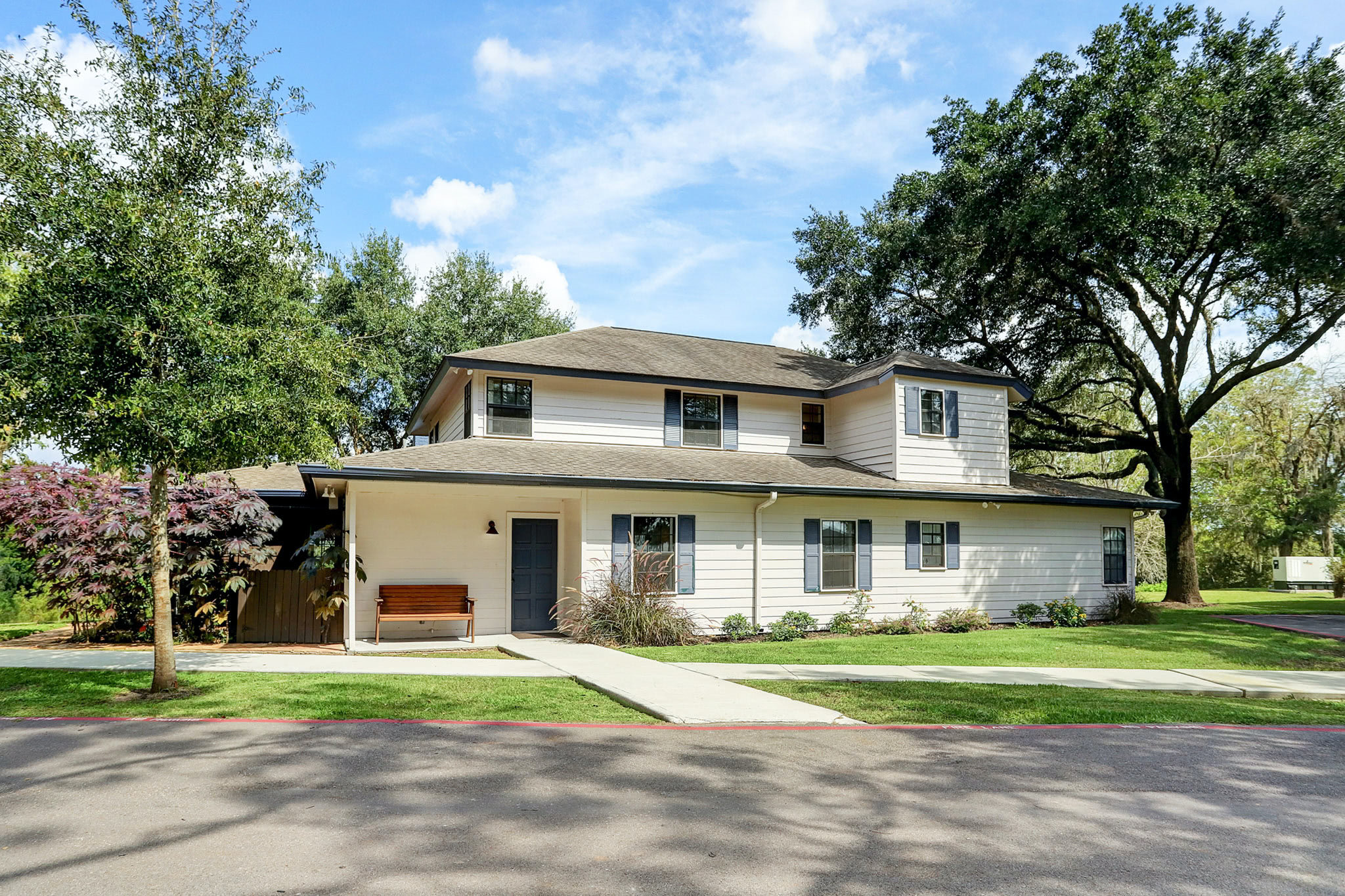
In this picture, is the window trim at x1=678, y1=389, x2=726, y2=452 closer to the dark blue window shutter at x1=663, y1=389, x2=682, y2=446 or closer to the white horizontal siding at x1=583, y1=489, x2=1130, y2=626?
the dark blue window shutter at x1=663, y1=389, x2=682, y2=446

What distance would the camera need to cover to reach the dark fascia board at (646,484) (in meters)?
13.1

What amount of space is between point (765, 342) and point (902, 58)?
11.4 m

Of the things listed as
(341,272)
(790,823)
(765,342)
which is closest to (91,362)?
(790,823)

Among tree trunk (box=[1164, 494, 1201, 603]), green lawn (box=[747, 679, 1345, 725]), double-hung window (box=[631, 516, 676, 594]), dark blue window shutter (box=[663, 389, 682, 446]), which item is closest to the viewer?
green lawn (box=[747, 679, 1345, 725])

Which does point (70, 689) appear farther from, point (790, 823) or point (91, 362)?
point (790, 823)

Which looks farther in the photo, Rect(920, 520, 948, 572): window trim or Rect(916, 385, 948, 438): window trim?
Rect(916, 385, 948, 438): window trim

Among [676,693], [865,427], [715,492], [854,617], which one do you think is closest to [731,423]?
[865,427]

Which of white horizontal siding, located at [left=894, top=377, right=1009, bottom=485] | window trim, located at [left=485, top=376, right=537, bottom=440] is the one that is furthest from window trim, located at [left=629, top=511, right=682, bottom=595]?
white horizontal siding, located at [left=894, top=377, right=1009, bottom=485]

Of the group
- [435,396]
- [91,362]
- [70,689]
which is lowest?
[70,689]

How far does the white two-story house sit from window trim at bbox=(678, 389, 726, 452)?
54mm

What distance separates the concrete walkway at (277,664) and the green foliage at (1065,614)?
12939 millimetres

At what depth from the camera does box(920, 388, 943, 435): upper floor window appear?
62.3ft

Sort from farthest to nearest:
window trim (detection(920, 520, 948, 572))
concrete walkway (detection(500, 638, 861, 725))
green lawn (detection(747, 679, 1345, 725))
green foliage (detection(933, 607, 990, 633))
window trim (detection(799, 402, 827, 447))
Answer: window trim (detection(799, 402, 827, 447)) < window trim (detection(920, 520, 948, 572)) < green foliage (detection(933, 607, 990, 633)) < green lawn (detection(747, 679, 1345, 725)) < concrete walkway (detection(500, 638, 861, 725))

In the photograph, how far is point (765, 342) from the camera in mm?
24453
